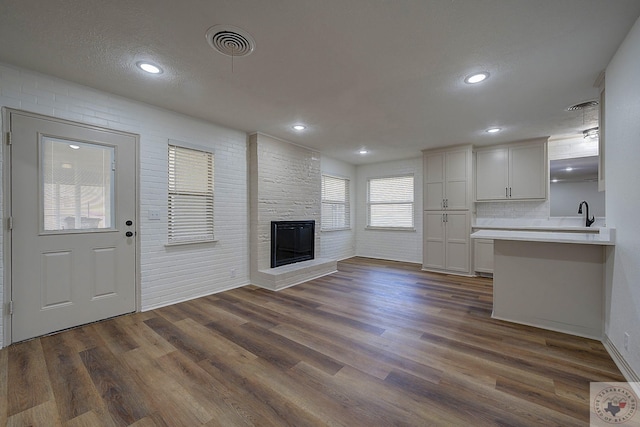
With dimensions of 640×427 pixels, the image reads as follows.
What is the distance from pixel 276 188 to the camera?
471 centimetres

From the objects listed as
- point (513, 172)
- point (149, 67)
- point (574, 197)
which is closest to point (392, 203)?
point (513, 172)

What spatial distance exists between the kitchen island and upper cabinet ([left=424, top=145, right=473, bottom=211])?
237 cm

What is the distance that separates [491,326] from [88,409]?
3452 millimetres

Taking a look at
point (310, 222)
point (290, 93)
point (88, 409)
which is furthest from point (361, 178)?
point (88, 409)

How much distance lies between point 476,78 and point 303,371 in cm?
310

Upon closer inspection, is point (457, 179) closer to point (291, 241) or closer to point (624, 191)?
point (624, 191)

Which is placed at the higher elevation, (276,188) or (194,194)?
(276,188)

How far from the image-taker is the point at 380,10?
1.76 metres

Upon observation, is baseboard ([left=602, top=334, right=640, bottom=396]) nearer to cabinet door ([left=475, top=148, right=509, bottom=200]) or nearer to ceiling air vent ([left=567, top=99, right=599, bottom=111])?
ceiling air vent ([left=567, top=99, right=599, bottom=111])

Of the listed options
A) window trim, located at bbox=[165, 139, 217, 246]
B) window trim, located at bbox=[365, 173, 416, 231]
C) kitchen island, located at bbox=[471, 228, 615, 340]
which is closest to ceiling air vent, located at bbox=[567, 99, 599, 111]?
kitchen island, located at bbox=[471, 228, 615, 340]

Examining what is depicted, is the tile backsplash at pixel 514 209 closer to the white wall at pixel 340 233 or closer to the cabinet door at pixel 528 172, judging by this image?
the cabinet door at pixel 528 172

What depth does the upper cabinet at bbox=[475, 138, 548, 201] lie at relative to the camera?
15.6 feet

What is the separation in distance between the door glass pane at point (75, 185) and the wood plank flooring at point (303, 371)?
3.69 feet

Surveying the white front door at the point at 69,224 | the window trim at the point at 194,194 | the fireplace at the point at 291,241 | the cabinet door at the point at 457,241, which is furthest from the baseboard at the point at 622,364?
the white front door at the point at 69,224
